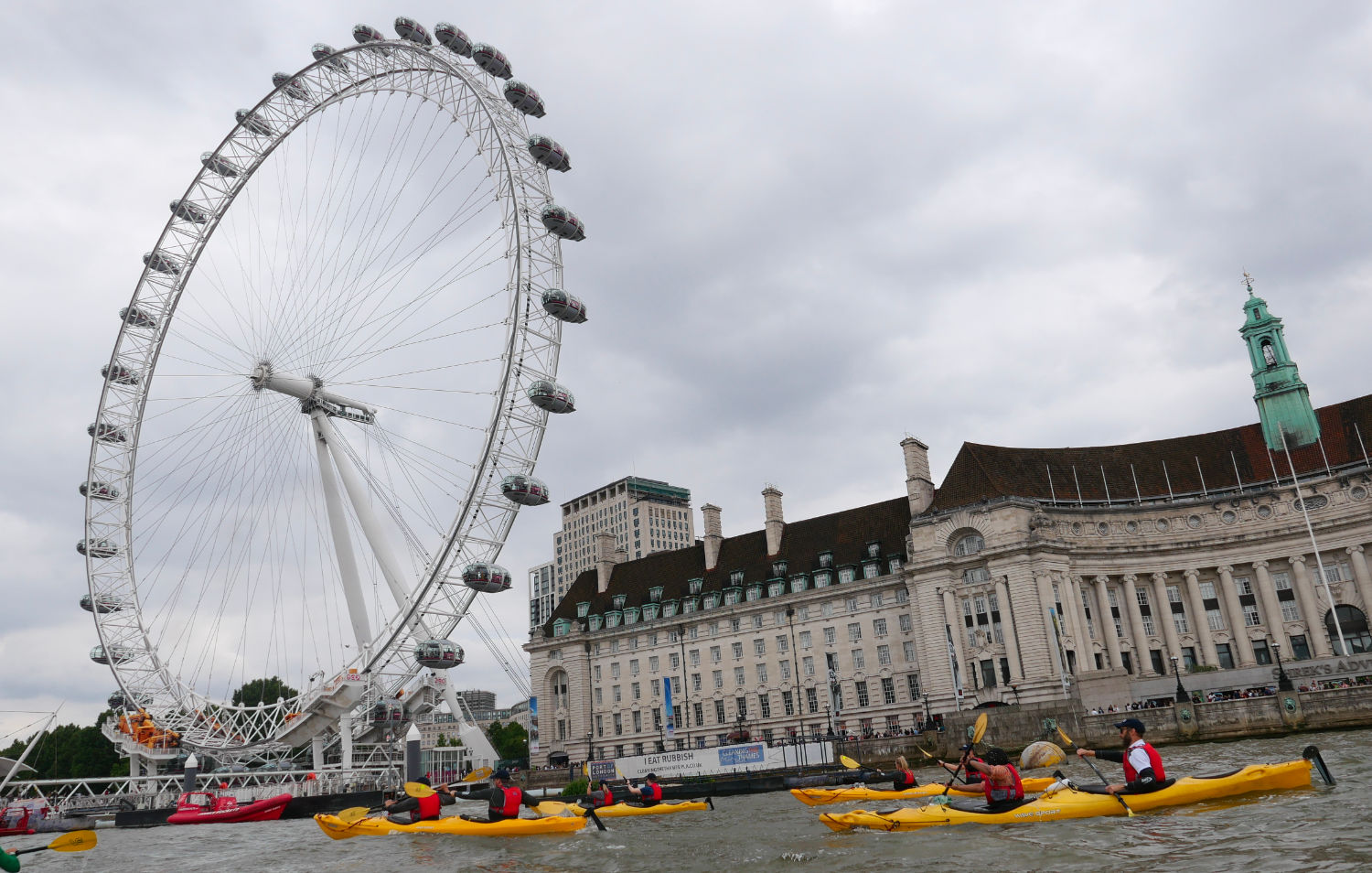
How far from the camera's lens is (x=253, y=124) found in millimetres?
59094

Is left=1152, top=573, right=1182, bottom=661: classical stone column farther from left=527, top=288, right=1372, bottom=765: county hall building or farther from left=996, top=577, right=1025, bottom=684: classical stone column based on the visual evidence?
left=996, top=577, right=1025, bottom=684: classical stone column

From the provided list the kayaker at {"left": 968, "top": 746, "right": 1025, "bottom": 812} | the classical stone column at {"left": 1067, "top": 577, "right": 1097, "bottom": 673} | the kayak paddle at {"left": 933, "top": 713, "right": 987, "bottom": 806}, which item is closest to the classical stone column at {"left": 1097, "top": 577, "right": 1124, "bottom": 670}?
the classical stone column at {"left": 1067, "top": 577, "right": 1097, "bottom": 673}

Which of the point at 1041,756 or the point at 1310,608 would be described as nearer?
the point at 1041,756

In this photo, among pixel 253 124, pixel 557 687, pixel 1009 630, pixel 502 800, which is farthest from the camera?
pixel 557 687

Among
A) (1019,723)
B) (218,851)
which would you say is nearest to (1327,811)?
(218,851)

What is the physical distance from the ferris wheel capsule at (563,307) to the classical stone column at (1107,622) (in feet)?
163

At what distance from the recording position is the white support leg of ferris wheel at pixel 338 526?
5412cm

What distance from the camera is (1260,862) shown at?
15.8m

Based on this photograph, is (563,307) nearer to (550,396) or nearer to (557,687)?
(550,396)

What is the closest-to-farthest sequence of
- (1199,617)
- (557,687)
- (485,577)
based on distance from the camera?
(485,577)
(1199,617)
(557,687)

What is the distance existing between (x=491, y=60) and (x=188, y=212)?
82.7 feet

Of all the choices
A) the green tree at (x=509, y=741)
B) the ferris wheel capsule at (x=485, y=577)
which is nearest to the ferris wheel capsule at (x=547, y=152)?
the ferris wheel capsule at (x=485, y=577)

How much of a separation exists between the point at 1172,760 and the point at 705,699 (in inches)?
2022

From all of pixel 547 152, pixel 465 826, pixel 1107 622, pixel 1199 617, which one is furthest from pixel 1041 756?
pixel 1199 617
